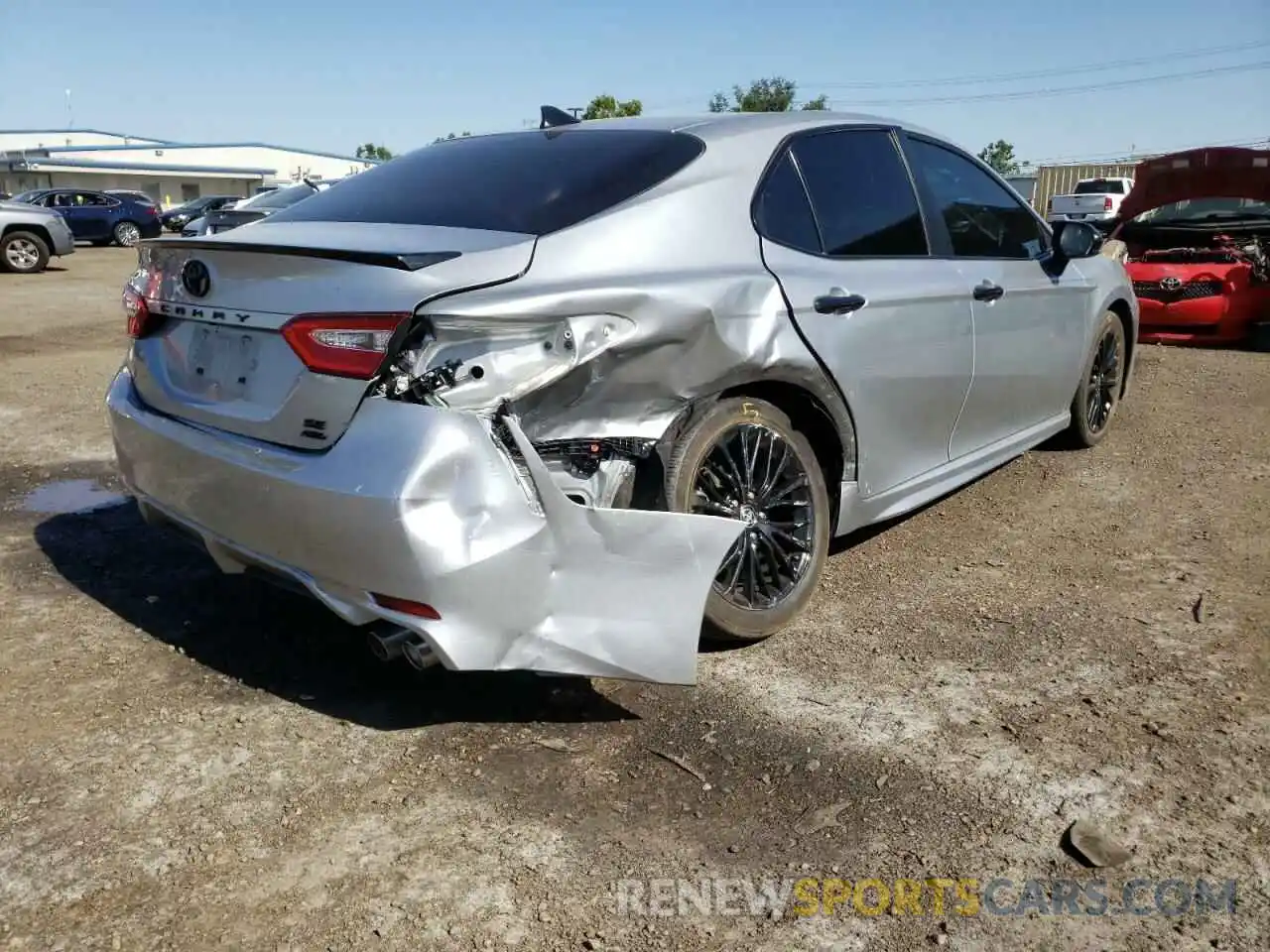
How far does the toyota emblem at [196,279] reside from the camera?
307 cm

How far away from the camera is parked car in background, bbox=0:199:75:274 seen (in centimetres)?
1867

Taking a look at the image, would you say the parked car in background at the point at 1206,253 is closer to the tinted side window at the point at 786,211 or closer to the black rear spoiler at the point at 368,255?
the tinted side window at the point at 786,211

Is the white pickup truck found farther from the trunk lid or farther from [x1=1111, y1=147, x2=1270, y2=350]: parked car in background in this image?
the trunk lid

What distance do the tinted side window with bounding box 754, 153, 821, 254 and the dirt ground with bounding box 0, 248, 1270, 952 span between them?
1275 mm

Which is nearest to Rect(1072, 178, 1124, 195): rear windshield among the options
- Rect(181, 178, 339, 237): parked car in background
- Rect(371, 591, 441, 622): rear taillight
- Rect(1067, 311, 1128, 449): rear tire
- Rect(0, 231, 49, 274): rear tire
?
Rect(181, 178, 339, 237): parked car in background

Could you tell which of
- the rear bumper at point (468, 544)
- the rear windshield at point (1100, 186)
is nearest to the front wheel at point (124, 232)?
the rear windshield at point (1100, 186)

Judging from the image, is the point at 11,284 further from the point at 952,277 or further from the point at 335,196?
the point at 952,277

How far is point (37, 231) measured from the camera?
19.0m

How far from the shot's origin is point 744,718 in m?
3.04

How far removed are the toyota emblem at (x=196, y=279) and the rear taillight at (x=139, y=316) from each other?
0.85 ft

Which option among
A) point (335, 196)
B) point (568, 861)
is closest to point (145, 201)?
point (335, 196)

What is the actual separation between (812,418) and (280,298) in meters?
1.72

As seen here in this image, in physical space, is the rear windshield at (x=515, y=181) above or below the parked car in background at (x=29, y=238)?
above

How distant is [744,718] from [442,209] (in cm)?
172
